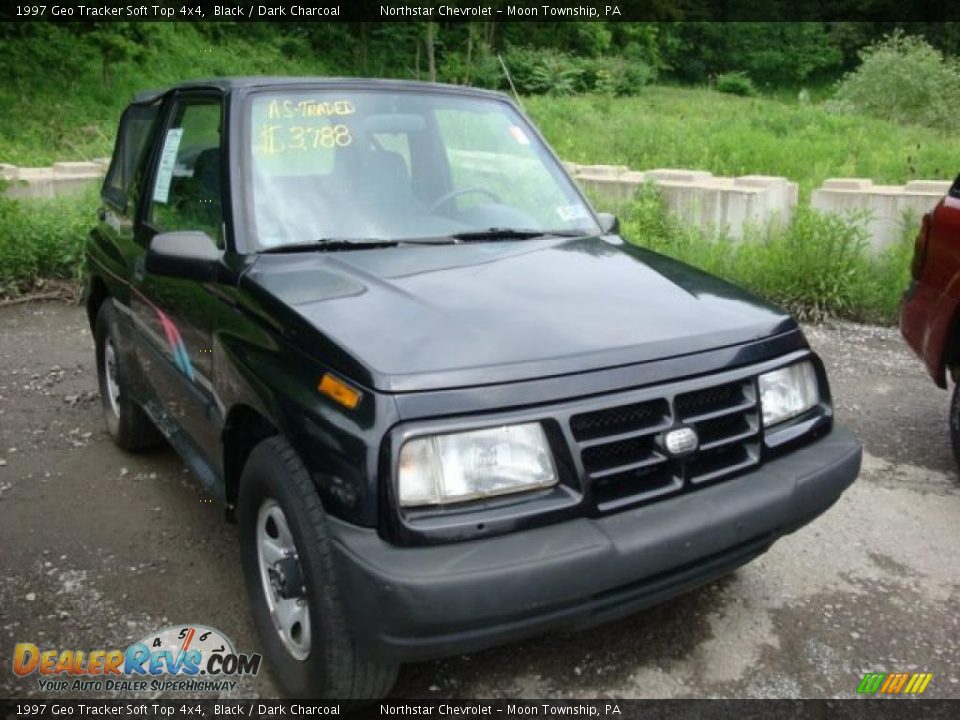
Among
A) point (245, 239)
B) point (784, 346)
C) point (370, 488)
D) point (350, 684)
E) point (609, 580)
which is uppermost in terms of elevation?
point (245, 239)

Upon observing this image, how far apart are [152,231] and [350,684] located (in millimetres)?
2231

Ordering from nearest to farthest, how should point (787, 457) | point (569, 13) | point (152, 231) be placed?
point (787, 457) → point (152, 231) → point (569, 13)

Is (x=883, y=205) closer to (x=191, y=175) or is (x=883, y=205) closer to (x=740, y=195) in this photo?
(x=740, y=195)

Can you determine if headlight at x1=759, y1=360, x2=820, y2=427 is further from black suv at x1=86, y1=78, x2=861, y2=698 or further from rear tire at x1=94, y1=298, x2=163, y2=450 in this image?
rear tire at x1=94, y1=298, x2=163, y2=450

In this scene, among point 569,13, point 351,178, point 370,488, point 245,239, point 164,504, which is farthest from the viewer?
point 569,13

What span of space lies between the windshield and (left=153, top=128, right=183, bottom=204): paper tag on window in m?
0.65

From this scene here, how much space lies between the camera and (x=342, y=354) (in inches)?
83.4

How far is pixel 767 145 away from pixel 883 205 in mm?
5207

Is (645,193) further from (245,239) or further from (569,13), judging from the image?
(569,13)

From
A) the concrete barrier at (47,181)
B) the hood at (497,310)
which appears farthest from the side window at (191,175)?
the concrete barrier at (47,181)

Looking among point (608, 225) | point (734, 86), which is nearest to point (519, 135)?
point (608, 225)


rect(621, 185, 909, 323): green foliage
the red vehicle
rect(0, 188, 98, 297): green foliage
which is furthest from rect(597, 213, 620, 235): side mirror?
rect(0, 188, 98, 297): green foliage

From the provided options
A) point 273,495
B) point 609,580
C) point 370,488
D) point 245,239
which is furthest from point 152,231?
point 609,580

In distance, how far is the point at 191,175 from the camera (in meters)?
3.29
